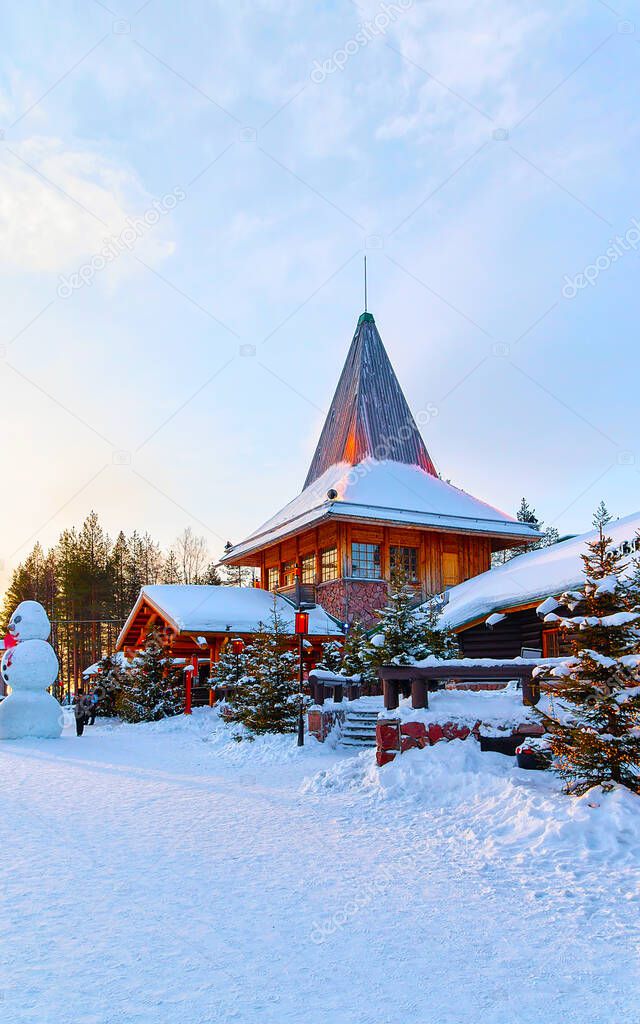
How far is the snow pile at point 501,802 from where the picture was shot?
564 centimetres

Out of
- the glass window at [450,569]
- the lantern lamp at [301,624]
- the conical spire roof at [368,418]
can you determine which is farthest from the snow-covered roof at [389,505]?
the lantern lamp at [301,624]

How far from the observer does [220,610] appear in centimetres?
2158

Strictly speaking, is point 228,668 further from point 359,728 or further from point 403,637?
point 359,728

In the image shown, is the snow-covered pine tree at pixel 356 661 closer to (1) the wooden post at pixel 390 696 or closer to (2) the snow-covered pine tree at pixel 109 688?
(1) the wooden post at pixel 390 696

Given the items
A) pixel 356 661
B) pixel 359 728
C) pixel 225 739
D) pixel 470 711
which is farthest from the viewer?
pixel 356 661

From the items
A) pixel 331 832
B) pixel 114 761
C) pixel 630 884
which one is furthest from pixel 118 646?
pixel 630 884

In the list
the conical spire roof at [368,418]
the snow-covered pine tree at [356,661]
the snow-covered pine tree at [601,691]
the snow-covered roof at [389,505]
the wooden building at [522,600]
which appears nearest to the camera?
the snow-covered pine tree at [601,691]

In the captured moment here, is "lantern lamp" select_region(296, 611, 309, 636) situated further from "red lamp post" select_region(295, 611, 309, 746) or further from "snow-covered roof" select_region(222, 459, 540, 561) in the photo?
"snow-covered roof" select_region(222, 459, 540, 561)

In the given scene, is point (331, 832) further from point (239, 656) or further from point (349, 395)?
point (349, 395)

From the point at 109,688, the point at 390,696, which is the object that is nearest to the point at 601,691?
the point at 390,696

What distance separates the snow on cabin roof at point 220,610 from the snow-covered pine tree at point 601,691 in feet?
41.1

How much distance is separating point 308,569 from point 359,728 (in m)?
12.5

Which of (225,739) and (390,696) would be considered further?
(225,739)

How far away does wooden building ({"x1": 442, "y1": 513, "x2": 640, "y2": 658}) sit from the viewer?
1380cm
